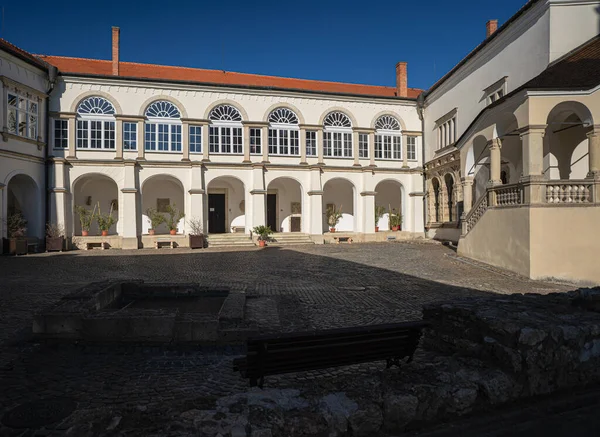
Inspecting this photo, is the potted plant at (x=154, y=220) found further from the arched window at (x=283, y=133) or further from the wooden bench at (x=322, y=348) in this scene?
the wooden bench at (x=322, y=348)

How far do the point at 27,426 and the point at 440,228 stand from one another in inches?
955

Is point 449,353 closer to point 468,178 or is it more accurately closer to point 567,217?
point 567,217

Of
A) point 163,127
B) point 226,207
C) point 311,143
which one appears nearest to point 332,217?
point 311,143

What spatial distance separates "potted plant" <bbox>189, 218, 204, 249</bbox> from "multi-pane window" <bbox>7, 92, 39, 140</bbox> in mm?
9468

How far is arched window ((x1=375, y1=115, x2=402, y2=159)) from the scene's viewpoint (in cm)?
2673

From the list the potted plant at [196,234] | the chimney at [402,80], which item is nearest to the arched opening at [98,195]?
the potted plant at [196,234]

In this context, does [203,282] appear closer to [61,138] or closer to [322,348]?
[322,348]

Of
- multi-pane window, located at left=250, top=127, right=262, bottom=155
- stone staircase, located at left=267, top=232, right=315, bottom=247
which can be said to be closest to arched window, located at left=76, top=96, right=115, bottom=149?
multi-pane window, located at left=250, top=127, right=262, bottom=155

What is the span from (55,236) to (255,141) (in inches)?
494

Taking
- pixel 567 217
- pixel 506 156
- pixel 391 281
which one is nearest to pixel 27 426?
pixel 391 281

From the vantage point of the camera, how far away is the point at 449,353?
4.70 metres

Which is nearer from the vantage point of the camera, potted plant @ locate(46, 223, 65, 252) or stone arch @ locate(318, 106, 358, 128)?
potted plant @ locate(46, 223, 65, 252)

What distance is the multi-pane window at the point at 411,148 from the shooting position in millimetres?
27156

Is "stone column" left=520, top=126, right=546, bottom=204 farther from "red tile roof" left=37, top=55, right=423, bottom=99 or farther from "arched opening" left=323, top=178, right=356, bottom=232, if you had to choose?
"arched opening" left=323, top=178, right=356, bottom=232
